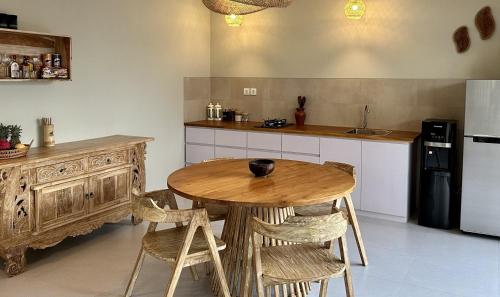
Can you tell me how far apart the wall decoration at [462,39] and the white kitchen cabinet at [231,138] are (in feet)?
8.06

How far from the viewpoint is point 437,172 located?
4.58 metres

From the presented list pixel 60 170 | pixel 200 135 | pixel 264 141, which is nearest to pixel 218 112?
pixel 200 135

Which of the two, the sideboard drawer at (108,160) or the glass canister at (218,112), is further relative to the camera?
the glass canister at (218,112)

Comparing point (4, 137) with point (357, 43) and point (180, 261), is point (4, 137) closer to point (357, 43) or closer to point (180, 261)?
point (180, 261)

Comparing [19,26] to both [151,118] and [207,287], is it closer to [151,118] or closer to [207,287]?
[151,118]

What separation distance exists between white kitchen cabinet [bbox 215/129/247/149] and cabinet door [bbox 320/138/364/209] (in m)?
1.00

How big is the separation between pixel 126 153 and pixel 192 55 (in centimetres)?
208

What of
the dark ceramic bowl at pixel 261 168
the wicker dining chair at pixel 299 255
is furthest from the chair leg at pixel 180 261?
the dark ceramic bowl at pixel 261 168

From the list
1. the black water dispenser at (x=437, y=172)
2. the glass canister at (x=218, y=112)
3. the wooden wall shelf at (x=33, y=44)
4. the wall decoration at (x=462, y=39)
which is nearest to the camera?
the wooden wall shelf at (x=33, y=44)

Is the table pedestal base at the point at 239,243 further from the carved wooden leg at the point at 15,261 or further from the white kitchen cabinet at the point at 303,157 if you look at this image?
the white kitchen cabinet at the point at 303,157

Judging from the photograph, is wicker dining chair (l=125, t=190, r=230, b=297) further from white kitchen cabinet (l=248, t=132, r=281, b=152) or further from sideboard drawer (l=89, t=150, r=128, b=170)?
white kitchen cabinet (l=248, t=132, r=281, b=152)

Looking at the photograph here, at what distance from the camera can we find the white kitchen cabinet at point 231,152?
5727 millimetres

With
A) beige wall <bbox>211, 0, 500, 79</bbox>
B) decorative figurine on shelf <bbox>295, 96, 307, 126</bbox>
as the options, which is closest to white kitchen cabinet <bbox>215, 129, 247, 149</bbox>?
decorative figurine on shelf <bbox>295, 96, 307, 126</bbox>

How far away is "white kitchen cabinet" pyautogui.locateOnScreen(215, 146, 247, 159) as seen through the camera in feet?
18.8
